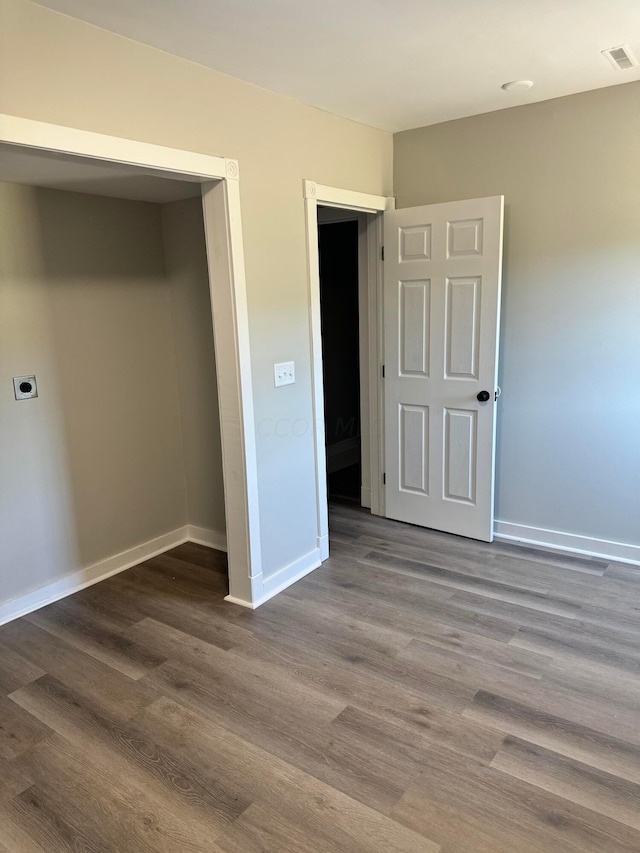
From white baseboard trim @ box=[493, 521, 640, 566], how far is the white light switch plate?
168 centimetres

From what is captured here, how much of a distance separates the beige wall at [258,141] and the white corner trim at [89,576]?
0.98m

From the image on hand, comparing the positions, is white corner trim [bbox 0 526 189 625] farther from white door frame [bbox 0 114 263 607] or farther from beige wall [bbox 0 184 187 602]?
white door frame [bbox 0 114 263 607]

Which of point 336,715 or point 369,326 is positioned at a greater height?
point 369,326

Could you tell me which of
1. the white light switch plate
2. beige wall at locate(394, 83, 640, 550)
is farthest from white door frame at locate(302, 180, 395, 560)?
beige wall at locate(394, 83, 640, 550)

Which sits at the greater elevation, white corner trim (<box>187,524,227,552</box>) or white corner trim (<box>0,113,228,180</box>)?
white corner trim (<box>0,113,228,180</box>)

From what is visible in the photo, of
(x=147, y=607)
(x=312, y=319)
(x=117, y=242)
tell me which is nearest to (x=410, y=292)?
(x=312, y=319)

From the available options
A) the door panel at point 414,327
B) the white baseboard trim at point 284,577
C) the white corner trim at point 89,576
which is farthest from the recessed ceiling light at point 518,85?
the white corner trim at point 89,576

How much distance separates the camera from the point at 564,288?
3334 mm

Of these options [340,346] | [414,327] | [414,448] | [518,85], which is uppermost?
[518,85]

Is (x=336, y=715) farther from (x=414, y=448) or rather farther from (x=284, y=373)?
(x=414, y=448)

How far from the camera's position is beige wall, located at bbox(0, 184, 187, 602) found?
300 centimetres

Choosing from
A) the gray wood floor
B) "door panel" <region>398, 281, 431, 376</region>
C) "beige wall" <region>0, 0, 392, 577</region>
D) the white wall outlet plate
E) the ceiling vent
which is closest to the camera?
the gray wood floor

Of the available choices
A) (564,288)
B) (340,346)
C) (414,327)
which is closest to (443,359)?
(414,327)

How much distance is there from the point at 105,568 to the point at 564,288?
309cm
